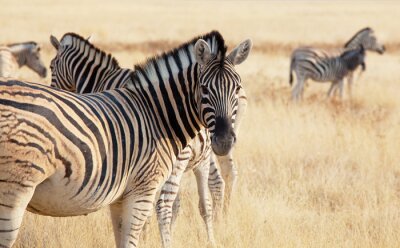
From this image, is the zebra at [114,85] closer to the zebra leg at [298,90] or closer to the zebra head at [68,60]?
the zebra head at [68,60]

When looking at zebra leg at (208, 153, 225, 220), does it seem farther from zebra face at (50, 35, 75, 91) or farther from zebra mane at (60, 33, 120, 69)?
Answer: zebra face at (50, 35, 75, 91)

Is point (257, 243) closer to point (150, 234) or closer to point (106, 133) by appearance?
point (150, 234)

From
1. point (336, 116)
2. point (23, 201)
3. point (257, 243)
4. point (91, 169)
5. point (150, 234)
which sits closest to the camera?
point (23, 201)

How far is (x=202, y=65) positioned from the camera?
4.86m

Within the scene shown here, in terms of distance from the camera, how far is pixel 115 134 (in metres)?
4.38

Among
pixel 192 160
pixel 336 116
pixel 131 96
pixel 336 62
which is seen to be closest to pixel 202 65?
pixel 131 96

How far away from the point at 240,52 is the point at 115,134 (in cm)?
131

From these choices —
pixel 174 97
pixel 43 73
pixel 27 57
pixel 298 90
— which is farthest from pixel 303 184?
pixel 27 57

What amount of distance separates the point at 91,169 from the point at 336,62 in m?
15.8

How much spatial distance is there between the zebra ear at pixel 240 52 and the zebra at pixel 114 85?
1113 millimetres

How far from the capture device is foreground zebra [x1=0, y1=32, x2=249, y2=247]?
12.5 feet

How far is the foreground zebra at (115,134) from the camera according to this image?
3.82 meters

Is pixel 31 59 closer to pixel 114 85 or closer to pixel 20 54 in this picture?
pixel 20 54

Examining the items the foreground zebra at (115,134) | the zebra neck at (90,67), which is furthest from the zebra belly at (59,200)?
the zebra neck at (90,67)
